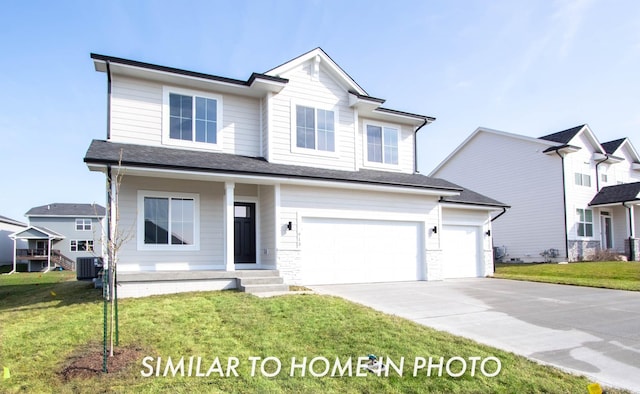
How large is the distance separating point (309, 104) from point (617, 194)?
20.3 metres

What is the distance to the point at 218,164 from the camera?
440 inches

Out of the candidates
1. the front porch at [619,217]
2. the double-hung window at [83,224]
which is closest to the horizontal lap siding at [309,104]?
the front porch at [619,217]

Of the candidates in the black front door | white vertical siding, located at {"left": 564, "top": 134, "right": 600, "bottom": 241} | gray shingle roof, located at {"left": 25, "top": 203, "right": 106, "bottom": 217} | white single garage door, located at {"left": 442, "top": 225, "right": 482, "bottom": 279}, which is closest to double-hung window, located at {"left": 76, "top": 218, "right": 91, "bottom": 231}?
gray shingle roof, located at {"left": 25, "top": 203, "right": 106, "bottom": 217}

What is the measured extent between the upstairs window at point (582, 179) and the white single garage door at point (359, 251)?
46.7 ft

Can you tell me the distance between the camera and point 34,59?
11352mm

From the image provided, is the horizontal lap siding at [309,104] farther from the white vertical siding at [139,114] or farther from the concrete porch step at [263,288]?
the concrete porch step at [263,288]

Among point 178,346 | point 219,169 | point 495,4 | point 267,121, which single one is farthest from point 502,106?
point 178,346

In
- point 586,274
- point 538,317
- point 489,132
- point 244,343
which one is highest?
point 489,132

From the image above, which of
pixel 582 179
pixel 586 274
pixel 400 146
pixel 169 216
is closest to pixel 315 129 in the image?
pixel 400 146

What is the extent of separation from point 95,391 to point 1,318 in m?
5.33

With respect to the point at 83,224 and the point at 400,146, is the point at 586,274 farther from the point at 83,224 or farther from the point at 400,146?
the point at 83,224

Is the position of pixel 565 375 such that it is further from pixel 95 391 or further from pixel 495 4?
pixel 495 4

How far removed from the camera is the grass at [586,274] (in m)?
14.0

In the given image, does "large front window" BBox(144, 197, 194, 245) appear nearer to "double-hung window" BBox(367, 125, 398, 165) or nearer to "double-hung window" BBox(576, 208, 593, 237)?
"double-hung window" BBox(367, 125, 398, 165)
